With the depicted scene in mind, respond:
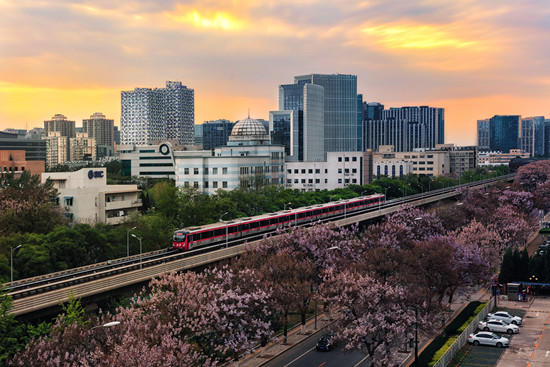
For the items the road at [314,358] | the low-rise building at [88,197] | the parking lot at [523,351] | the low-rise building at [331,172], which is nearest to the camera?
the road at [314,358]

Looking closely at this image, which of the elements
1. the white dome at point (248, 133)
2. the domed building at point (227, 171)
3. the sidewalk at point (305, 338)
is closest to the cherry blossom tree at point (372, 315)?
the sidewalk at point (305, 338)

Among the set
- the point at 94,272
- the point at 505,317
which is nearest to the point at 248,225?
the point at 94,272

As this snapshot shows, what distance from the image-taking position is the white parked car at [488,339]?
4903cm

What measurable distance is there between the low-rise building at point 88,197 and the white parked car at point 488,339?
5943 cm

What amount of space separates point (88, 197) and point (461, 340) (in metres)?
66.9

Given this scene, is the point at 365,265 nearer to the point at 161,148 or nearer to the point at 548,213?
the point at 548,213

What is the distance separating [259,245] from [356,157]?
114138mm

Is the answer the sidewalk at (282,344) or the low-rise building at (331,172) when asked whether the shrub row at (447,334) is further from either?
the low-rise building at (331,172)

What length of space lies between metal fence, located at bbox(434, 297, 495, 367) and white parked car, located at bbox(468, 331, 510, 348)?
0.59 m

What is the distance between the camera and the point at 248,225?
253ft

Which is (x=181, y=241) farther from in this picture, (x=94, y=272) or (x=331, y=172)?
(x=331, y=172)

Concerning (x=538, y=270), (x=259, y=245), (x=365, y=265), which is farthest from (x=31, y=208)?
(x=538, y=270)

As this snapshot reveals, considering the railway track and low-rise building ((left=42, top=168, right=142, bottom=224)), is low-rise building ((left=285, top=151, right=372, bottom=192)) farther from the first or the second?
the railway track

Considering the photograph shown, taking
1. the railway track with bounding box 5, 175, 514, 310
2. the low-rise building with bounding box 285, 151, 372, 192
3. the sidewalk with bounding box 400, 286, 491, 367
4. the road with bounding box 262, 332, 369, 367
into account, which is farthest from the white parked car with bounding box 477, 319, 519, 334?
the low-rise building with bounding box 285, 151, 372, 192
